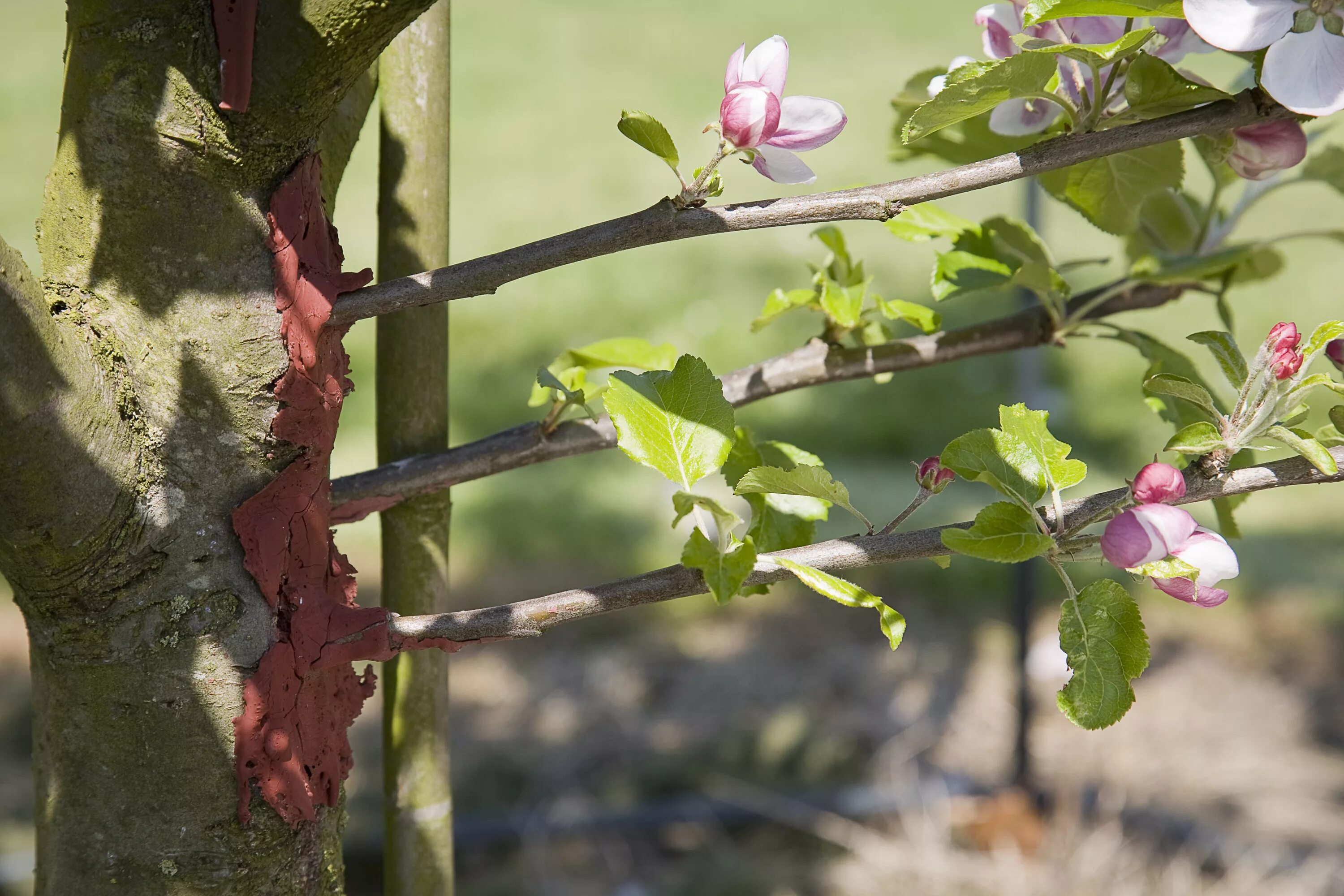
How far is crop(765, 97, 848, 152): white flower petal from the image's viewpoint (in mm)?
450

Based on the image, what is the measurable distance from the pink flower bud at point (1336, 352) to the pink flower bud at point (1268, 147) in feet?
0.30

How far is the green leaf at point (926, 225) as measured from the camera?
25.5 inches

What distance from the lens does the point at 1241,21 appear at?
40 cm

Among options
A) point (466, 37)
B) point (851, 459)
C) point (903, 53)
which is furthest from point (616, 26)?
point (851, 459)

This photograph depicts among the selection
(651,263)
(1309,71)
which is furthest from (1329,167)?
(651,263)

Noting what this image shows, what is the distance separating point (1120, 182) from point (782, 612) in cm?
176

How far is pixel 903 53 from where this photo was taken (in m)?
3.29

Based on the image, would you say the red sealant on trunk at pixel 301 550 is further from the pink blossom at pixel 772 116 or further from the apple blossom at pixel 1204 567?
the apple blossom at pixel 1204 567

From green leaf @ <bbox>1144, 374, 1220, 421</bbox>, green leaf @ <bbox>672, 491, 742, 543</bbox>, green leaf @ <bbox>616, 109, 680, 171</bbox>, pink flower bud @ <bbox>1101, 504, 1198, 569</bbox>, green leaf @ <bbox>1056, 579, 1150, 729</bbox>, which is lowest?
green leaf @ <bbox>1056, 579, 1150, 729</bbox>

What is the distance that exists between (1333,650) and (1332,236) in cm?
162

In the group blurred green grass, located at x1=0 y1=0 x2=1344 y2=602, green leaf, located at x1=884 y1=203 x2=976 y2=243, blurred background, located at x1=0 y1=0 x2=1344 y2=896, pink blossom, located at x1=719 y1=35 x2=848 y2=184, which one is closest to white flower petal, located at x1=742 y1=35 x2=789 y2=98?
pink blossom, located at x1=719 y1=35 x2=848 y2=184

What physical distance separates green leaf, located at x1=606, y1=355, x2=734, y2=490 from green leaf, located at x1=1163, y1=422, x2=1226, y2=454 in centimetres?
17

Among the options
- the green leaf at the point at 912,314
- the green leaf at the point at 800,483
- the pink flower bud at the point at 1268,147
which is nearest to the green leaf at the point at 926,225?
the green leaf at the point at 912,314

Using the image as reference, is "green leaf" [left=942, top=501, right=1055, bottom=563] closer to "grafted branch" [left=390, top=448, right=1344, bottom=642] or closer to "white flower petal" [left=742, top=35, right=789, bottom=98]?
"grafted branch" [left=390, top=448, right=1344, bottom=642]
